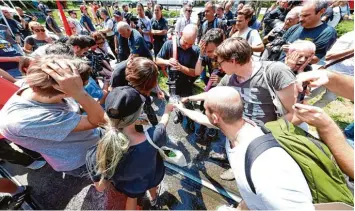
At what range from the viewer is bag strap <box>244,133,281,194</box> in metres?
1.21

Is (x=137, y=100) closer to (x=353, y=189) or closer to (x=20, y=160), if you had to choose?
(x=353, y=189)

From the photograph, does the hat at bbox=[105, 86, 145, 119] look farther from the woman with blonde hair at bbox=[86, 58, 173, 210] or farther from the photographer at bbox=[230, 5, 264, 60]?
the photographer at bbox=[230, 5, 264, 60]

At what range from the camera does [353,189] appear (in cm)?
131

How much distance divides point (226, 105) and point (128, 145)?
33.3 inches

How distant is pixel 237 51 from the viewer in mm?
2068

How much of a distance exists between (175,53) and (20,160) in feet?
8.86

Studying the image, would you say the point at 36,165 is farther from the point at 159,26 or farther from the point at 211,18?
the point at 159,26

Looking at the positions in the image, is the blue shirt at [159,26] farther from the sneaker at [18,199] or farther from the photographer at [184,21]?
the sneaker at [18,199]

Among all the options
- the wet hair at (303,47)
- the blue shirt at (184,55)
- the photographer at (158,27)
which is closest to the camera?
the wet hair at (303,47)

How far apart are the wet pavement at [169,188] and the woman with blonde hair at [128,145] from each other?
0.74 meters

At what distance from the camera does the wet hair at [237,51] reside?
2066 mm

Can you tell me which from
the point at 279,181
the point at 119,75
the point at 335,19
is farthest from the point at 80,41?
the point at 335,19

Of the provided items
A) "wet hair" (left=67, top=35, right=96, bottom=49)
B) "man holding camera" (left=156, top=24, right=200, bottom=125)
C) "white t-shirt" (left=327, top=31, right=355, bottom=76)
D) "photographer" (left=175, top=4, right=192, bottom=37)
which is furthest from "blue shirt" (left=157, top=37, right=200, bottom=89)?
"photographer" (left=175, top=4, right=192, bottom=37)

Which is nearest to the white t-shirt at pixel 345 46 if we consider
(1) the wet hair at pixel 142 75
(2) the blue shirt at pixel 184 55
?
(2) the blue shirt at pixel 184 55
